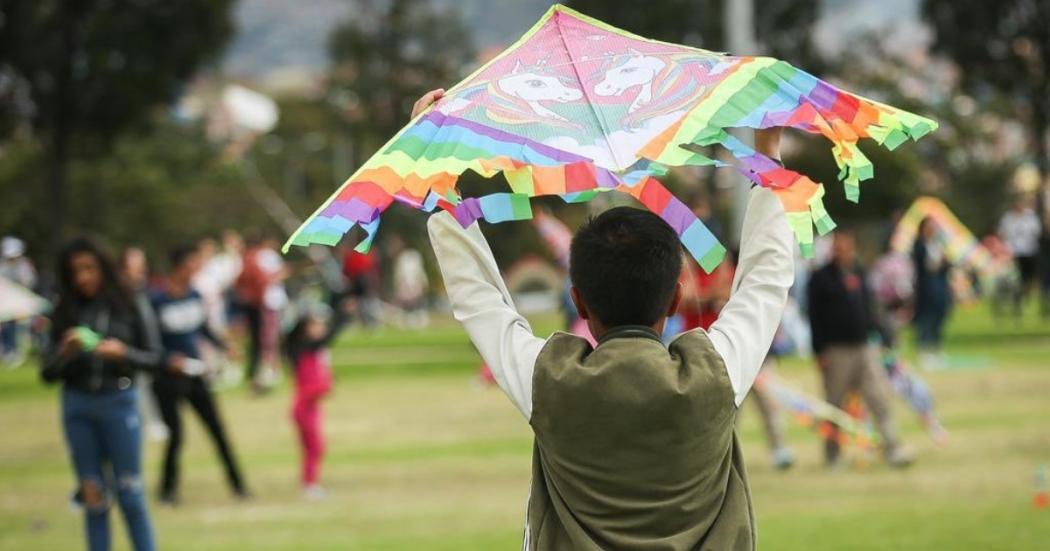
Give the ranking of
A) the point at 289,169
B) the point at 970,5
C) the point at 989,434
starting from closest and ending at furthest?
the point at 989,434
the point at 970,5
the point at 289,169

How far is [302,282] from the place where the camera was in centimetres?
3195

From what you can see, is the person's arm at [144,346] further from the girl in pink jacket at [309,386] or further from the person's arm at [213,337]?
the person's arm at [213,337]

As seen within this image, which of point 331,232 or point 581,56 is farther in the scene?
point 581,56

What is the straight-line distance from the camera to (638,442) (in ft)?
12.7

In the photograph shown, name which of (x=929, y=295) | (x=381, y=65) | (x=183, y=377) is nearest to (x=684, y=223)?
(x=183, y=377)

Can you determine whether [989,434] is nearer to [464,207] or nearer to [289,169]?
[464,207]

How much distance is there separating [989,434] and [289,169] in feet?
224

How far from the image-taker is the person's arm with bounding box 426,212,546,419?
4.04 m

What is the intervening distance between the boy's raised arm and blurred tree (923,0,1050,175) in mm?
32331

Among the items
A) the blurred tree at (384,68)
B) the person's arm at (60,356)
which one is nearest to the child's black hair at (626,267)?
the person's arm at (60,356)

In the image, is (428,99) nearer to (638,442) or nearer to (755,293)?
(755,293)

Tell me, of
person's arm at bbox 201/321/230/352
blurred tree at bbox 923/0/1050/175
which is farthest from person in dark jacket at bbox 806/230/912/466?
blurred tree at bbox 923/0/1050/175

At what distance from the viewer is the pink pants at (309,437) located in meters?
13.3

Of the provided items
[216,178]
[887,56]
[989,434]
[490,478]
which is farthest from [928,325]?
[216,178]
